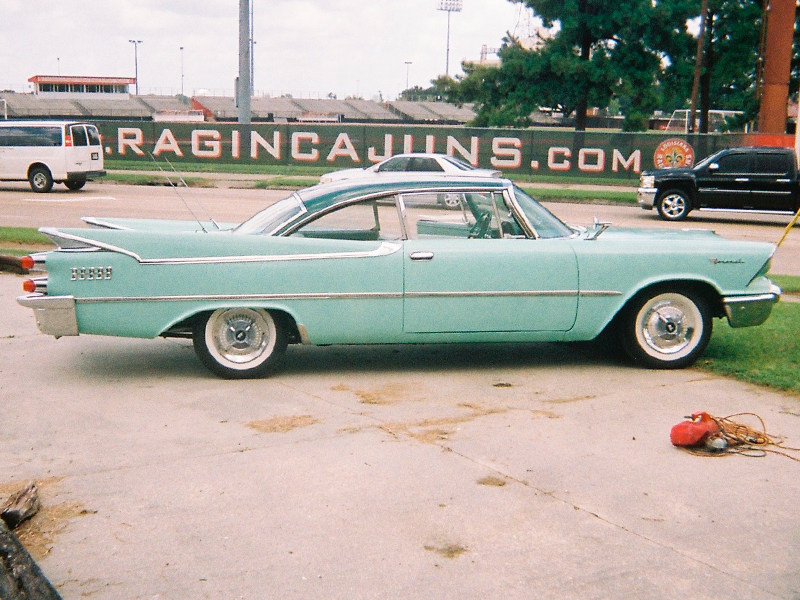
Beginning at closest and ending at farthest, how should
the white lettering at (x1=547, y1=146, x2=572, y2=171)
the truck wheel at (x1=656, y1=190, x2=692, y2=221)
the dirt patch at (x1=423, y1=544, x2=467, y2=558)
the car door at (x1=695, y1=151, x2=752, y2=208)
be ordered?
the dirt patch at (x1=423, y1=544, x2=467, y2=558) → the car door at (x1=695, y1=151, x2=752, y2=208) → the truck wheel at (x1=656, y1=190, x2=692, y2=221) → the white lettering at (x1=547, y1=146, x2=572, y2=171)

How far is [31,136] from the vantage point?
2467 cm

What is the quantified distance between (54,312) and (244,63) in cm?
2591

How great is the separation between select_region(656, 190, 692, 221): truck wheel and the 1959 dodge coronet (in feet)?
46.6

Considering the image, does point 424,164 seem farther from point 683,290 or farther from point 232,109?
point 232,109

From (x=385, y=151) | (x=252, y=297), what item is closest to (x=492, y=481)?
(x=252, y=297)

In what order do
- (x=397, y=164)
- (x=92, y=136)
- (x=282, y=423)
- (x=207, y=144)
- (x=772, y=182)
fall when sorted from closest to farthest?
(x=282, y=423) → (x=772, y=182) → (x=397, y=164) → (x=92, y=136) → (x=207, y=144)

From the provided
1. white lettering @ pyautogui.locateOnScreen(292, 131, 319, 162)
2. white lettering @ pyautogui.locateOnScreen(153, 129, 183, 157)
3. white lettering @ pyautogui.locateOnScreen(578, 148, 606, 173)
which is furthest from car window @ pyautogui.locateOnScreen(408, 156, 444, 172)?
white lettering @ pyautogui.locateOnScreen(153, 129, 183, 157)

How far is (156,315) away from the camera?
6551 millimetres

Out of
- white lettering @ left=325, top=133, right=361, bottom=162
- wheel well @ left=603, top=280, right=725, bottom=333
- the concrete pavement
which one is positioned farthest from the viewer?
white lettering @ left=325, top=133, right=361, bottom=162

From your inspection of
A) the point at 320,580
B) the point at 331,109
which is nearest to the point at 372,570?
the point at 320,580

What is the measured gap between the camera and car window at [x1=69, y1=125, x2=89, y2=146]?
24.8 m

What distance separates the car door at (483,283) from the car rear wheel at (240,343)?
0.97 meters

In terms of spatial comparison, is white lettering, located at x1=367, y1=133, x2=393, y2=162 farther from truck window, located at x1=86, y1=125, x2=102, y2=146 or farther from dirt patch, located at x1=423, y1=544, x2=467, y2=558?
dirt patch, located at x1=423, y1=544, x2=467, y2=558

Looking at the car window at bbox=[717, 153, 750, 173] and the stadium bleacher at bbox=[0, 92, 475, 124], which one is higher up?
the stadium bleacher at bbox=[0, 92, 475, 124]
